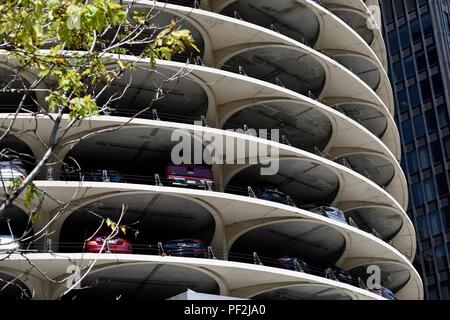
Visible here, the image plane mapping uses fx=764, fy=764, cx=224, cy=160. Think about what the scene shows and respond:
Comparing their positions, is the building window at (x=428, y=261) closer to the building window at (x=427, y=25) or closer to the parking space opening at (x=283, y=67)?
the building window at (x=427, y=25)

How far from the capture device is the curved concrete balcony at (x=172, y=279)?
88.7ft

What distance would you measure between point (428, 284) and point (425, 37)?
2506 cm

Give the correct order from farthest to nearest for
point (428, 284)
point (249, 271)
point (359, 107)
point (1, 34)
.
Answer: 1. point (428, 284)
2. point (359, 107)
3. point (249, 271)
4. point (1, 34)

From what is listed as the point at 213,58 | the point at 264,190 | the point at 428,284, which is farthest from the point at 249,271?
the point at 428,284

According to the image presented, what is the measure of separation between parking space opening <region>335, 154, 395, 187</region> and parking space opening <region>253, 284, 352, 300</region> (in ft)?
30.1

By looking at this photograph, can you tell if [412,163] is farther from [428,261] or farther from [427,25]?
[427,25]

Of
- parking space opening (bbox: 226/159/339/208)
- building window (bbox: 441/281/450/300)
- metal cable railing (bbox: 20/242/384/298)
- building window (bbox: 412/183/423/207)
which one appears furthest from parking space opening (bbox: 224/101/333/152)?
building window (bbox: 412/183/423/207)

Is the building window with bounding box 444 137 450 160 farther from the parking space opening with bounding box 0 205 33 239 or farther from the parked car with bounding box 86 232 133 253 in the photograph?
the parked car with bounding box 86 232 133 253

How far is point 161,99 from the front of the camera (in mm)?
32438

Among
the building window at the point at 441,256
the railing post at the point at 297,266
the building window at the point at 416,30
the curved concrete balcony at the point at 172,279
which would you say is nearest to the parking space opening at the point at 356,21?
the railing post at the point at 297,266

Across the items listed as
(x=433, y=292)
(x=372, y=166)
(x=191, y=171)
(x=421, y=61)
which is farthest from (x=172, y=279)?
(x=421, y=61)

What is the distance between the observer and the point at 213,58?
35.8 meters

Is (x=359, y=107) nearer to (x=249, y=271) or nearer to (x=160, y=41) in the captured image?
(x=249, y=271)

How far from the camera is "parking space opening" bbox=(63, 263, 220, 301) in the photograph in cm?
2866
